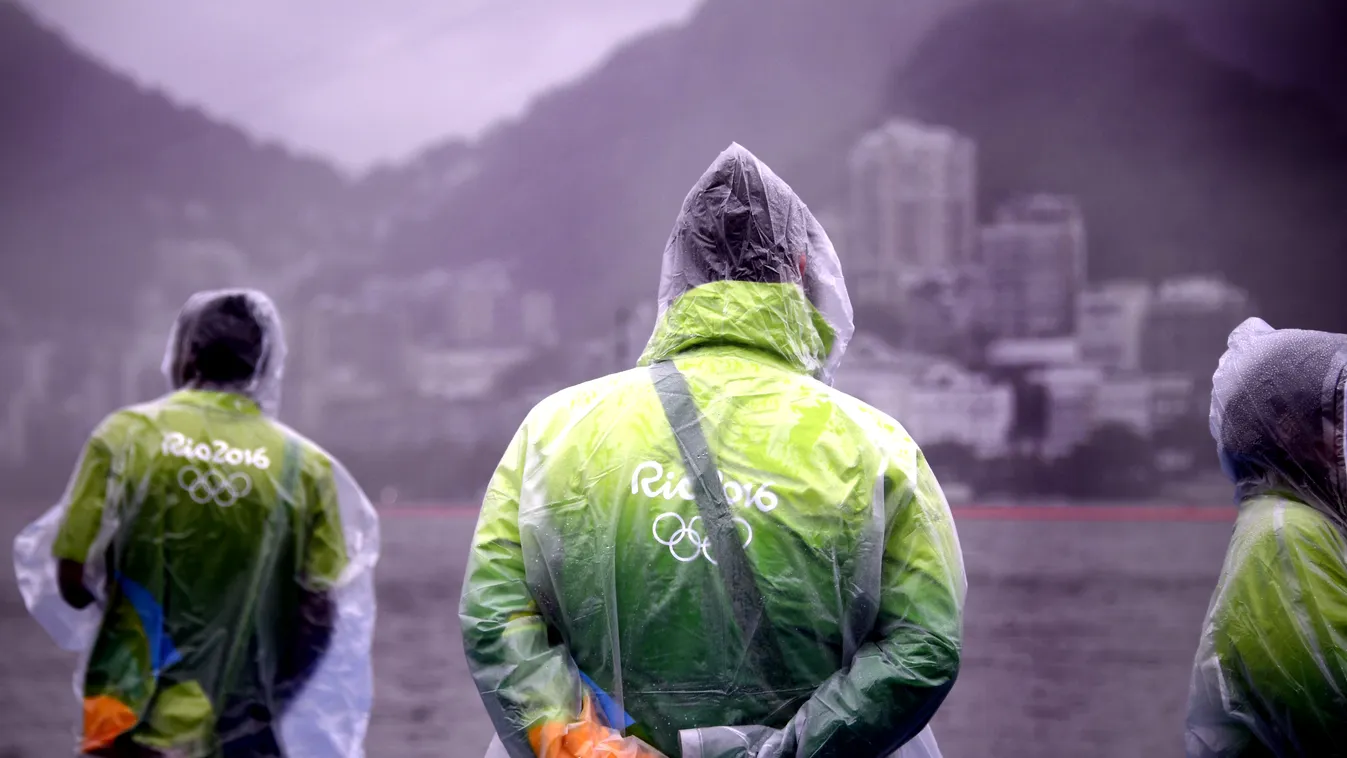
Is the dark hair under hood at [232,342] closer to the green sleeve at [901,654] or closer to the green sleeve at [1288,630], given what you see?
the green sleeve at [901,654]

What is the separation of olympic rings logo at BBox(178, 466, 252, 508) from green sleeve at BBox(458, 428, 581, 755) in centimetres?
92

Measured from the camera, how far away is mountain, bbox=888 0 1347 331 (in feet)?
21.4

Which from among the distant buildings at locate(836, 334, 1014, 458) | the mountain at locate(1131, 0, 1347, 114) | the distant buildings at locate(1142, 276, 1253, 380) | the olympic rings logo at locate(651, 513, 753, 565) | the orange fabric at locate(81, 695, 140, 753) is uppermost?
the mountain at locate(1131, 0, 1347, 114)

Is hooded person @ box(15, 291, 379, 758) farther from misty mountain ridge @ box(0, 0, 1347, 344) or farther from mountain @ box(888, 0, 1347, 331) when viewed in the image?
mountain @ box(888, 0, 1347, 331)

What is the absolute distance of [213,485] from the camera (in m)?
1.73

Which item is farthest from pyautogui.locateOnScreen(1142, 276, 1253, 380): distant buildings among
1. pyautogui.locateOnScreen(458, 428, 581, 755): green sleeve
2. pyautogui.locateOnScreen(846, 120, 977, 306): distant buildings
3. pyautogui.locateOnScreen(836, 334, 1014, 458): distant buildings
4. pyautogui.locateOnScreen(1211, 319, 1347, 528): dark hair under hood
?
pyautogui.locateOnScreen(458, 428, 581, 755): green sleeve

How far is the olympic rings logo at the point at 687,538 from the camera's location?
0.92m

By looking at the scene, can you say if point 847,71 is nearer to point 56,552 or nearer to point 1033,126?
point 1033,126

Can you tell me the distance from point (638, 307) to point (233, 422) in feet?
18.7

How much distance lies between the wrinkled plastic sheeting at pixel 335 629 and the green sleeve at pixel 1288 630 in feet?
4.44

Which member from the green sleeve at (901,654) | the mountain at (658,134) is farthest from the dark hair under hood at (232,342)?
the mountain at (658,134)

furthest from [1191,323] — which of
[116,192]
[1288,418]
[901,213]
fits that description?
[116,192]

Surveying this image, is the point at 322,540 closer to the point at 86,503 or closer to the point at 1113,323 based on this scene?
the point at 86,503

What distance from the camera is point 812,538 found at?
928 millimetres
